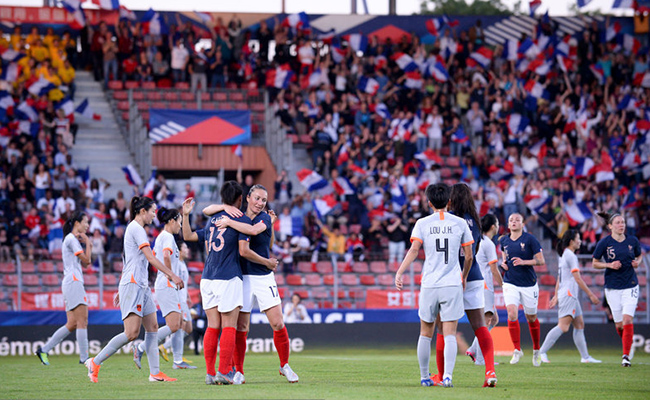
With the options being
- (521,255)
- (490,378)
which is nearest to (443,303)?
(490,378)

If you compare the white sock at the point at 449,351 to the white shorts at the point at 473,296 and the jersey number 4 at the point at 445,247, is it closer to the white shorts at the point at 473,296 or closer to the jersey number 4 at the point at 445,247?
the white shorts at the point at 473,296

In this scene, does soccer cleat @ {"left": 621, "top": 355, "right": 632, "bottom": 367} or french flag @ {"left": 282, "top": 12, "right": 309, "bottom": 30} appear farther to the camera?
french flag @ {"left": 282, "top": 12, "right": 309, "bottom": 30}

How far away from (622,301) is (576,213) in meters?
10.9

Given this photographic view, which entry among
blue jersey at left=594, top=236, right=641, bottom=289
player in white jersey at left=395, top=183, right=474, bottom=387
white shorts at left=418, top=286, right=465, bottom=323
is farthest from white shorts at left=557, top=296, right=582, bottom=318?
white shorts at left=418, top=286, right=465, bottom=323

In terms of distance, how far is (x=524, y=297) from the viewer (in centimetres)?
1535

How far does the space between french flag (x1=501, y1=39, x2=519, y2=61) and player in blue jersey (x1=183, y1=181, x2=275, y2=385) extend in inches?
955

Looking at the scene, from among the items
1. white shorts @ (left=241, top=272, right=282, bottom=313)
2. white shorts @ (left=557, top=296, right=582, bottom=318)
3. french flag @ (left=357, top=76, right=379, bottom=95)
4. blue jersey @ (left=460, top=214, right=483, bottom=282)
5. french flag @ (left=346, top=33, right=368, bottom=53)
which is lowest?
white shorts @ (left=557, top=296, right=582, bottom=318)

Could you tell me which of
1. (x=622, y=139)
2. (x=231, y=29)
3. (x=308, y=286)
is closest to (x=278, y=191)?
(x=308, y=286)

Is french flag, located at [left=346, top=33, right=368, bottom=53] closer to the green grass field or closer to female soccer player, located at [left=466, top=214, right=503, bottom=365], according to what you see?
the green grass field

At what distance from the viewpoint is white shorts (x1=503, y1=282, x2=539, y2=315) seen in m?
15.3

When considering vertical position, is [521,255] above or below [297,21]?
below

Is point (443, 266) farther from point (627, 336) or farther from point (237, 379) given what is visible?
point (627, 336)

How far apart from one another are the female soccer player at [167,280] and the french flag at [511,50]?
21411 mm

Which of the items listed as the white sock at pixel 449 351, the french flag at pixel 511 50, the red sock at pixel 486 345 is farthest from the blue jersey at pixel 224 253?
the french flag at pixel 511 50
